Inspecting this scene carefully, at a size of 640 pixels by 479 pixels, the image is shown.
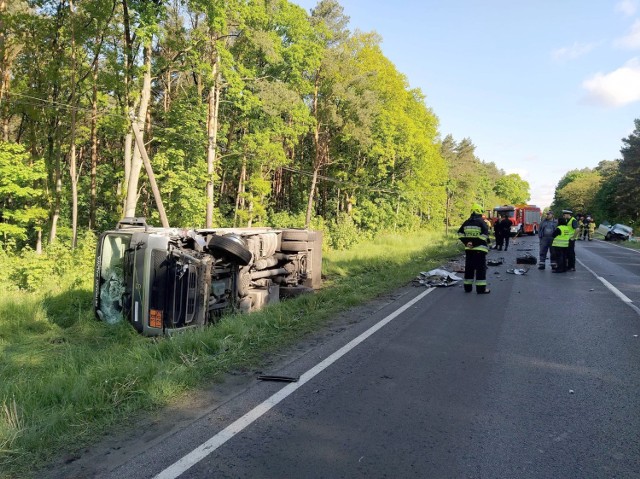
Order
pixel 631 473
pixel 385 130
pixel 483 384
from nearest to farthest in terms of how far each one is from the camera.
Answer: pixel 631 473 → pixel 483 384 → pixel 385 130

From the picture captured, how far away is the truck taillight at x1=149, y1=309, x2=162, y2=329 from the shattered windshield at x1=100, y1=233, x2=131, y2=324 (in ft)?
3.39

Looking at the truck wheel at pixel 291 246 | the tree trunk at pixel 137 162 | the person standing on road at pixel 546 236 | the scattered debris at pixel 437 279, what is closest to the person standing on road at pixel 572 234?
the person standing on road at pixel 546 236

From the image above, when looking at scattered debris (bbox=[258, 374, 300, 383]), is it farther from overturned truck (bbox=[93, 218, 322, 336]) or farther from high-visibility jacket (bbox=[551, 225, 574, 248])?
high-visibility jacket (bbox=[551, 225, 574, 248])

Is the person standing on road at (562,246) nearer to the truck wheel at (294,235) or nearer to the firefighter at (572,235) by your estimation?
the firefighter at (572,235)

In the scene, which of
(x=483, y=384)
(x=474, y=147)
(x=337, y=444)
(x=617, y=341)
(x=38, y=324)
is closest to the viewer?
(x=337, y=444)

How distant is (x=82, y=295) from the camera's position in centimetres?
1141

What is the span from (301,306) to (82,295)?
6.27 metres

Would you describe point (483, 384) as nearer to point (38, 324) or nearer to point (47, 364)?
point (47, 364)

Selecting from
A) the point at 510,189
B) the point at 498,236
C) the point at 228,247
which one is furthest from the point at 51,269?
the point at 510,189

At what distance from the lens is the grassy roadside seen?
356 cm

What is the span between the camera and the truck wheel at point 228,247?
25.4 ft

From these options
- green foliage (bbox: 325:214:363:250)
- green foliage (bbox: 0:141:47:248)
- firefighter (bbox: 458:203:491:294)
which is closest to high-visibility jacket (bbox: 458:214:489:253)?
firefighter (bbox: 458:203:491:294)

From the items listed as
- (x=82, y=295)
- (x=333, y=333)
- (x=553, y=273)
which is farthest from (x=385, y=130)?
(x=333, y=333)

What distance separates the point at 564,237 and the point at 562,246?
0.87 feet
